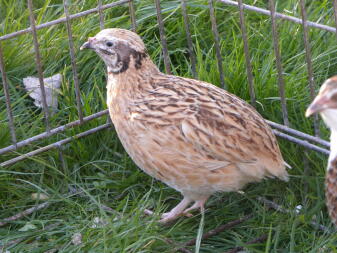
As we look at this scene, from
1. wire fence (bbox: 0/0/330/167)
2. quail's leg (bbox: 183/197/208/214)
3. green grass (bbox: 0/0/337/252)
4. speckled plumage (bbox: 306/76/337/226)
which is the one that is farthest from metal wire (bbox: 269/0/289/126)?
speckled plumage (bbox: 306/76/337/226)

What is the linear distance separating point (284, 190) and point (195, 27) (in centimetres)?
138

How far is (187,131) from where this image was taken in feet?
14.8

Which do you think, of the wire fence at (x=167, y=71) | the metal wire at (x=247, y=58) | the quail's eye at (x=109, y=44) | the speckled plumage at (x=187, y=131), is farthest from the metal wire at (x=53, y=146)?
the metal wire at (x=247, y=58)

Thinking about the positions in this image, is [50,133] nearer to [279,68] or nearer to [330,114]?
[279,68]

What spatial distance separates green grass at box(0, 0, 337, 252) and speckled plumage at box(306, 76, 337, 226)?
1.10ft

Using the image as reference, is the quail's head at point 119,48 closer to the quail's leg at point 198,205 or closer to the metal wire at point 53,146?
→ the metal wire at point 53,146

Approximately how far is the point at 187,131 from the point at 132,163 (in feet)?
2.64

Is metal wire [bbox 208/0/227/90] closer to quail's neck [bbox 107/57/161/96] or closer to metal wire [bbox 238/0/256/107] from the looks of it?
metal wire [bbox 238/0/256/107]

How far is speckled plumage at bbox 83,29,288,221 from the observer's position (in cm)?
452

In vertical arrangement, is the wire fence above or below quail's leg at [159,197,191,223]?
above

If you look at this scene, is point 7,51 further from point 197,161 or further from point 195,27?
point 197,161

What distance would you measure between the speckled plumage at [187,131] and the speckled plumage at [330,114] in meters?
0.50

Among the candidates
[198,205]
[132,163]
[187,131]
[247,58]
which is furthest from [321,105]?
[132,163]

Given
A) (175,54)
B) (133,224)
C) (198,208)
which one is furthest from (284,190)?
(175,54)
